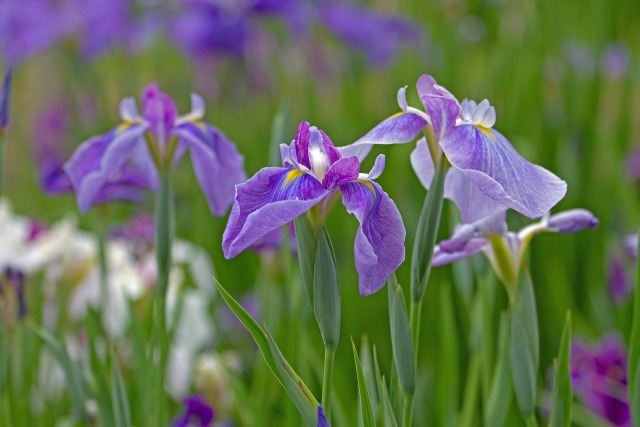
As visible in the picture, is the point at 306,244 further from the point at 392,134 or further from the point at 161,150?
the point at 161,150

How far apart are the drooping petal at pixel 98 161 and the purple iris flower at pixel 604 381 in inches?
24.7

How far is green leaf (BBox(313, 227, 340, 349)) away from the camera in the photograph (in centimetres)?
44

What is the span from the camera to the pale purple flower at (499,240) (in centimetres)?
54

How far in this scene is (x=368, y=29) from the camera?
8.63 feet

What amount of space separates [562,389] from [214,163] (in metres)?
0.36

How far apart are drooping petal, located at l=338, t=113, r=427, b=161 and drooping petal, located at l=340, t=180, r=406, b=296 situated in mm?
46

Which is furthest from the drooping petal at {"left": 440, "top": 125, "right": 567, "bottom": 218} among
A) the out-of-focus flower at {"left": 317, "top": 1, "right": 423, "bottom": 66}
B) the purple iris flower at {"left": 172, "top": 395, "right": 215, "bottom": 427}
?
the out-of-focus flower at {"left": 317, "top": 1, "right": 423, "bottom": 66}

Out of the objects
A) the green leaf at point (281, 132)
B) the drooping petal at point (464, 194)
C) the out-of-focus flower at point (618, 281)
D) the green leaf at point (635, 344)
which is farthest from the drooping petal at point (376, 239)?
the out-of-focus flower at point (618, 281)

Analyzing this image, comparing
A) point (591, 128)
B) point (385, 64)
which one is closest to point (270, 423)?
point (591, 128)

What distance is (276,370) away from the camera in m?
0.46

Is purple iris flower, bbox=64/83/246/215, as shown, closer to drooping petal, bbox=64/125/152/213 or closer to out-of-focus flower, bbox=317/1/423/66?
drooping petal, bbox=64/125/152/213

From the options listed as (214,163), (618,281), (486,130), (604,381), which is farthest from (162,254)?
(618,281)

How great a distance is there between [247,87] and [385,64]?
1.99 feet

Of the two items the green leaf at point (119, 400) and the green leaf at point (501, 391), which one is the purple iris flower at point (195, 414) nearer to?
the green leaf at point (119, 400)
